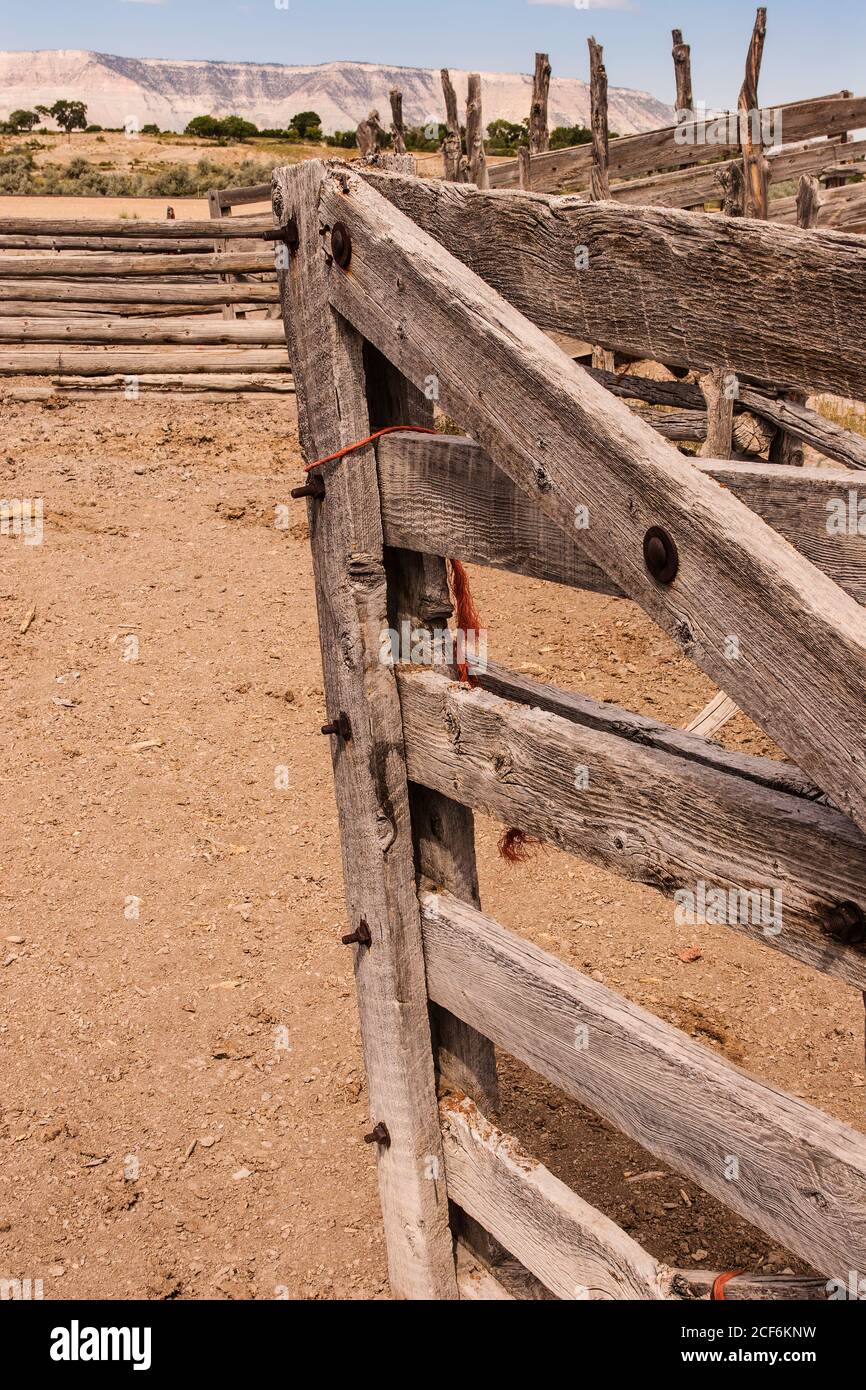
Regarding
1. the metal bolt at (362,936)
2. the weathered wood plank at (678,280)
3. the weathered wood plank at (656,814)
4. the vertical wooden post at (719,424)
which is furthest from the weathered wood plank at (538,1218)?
the vertical wooden post at (719,424)

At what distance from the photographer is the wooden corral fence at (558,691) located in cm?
122

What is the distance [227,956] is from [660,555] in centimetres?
329

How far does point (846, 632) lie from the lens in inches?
43.6

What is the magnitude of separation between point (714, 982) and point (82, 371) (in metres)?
9.10

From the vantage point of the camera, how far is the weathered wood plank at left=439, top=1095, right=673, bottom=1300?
2.00 metres

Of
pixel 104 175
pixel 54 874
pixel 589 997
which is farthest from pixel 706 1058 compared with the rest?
pixel 104 175

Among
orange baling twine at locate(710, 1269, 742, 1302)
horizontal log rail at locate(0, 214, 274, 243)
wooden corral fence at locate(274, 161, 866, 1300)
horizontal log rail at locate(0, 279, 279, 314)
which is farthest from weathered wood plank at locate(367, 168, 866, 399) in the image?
horizontal log rail at locate(0, 214, 274, 243)

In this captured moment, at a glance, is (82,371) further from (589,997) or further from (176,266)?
(589,997)

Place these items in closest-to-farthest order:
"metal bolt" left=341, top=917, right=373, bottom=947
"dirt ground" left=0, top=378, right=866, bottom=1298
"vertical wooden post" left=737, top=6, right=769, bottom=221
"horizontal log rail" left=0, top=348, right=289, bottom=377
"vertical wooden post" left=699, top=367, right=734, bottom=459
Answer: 1. "metal bolt" left=341, top=917, right=373, bottom=947
2. "dirt ground" left=0, top=378, right=866, bottom=1298
3. "vertical wooden post" left=699, top=367, right=734, bottom=459
4. "vertical wooden post" left=737, top=6, right=769, bottom=221
5. "horizontal log rail" left=0, top=348, right=289, bottom=377

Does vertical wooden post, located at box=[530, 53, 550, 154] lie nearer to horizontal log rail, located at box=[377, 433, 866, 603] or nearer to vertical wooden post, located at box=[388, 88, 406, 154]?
vertical wooden post, located at box=[388, 88, 406, 154]

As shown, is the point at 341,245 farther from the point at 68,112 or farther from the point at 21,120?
the point at 68,112

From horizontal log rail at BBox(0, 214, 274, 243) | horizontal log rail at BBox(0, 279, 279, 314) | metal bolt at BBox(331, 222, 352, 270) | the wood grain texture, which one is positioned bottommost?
the wood grain texture

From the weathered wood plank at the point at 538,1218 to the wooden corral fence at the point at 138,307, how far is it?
9.30m

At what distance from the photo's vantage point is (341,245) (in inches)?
70.0
